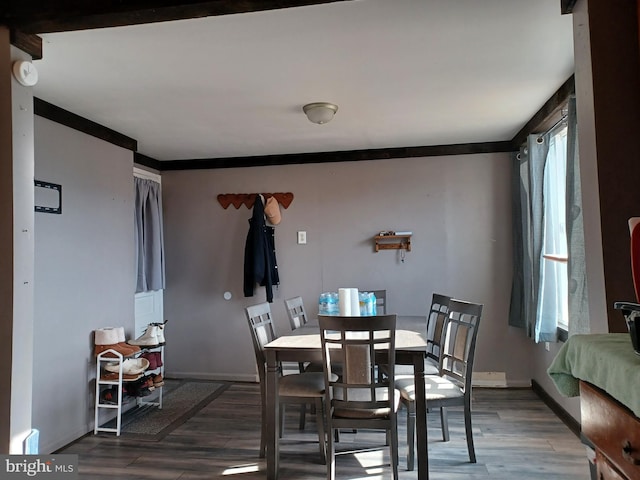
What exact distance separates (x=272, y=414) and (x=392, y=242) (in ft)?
7.45

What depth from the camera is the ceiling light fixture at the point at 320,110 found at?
2.85m

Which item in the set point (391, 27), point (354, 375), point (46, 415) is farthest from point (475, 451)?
point (46, 415)

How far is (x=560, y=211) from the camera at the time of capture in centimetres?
326

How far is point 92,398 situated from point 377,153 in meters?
3.22

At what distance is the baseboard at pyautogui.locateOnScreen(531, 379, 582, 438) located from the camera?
290 cm

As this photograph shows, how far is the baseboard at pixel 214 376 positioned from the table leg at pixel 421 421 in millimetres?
2430

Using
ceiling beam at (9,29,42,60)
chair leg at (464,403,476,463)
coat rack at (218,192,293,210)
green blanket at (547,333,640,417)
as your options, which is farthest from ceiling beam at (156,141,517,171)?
green blanket at (547,333,640,417)

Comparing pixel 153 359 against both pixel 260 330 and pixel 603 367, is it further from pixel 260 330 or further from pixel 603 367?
pixel 603 367

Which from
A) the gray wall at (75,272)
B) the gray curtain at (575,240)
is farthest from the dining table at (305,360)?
Result: the gray wall at (75,272)

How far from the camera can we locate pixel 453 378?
272cm

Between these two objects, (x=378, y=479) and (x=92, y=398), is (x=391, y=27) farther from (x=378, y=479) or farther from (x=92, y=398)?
(x=92, y=398)

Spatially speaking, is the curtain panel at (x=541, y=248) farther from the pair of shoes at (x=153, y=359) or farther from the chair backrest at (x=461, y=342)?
the pair of shoes at (x=153, y=359)

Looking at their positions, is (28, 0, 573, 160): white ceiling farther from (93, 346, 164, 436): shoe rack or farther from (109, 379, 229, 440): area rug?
(109, 379, 229, 440): area rug

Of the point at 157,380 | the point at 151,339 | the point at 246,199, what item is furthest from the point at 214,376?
the point at 246,199
